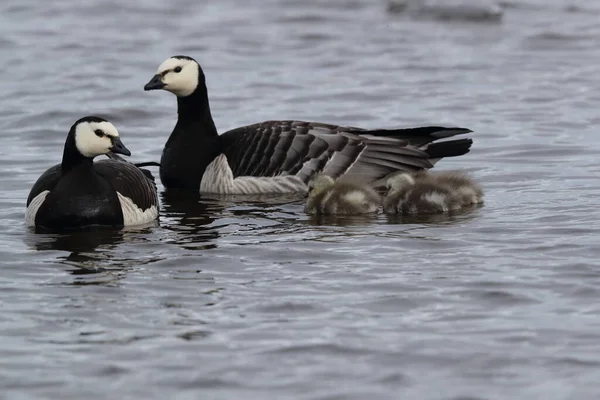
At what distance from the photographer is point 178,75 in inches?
494

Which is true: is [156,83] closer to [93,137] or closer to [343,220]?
[93,137]

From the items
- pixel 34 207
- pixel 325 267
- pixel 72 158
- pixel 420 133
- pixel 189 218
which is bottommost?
pixel 325 267

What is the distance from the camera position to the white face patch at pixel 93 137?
10109mm

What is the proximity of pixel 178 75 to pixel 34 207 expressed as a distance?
2.71m

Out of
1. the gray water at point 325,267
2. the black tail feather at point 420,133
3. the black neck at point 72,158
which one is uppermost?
the black neck at point 72,158

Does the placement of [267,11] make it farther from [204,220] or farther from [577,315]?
[577,315]

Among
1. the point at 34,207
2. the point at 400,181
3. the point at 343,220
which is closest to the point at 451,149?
the point at 400,181

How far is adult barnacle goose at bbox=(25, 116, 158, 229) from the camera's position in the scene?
10133mm

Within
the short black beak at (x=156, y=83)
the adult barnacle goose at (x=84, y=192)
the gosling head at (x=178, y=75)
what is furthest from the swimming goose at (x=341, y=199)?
Result: the gosling head at (x=178, y=75)

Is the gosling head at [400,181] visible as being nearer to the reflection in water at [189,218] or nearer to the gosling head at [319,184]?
the gosling head at [319,184]

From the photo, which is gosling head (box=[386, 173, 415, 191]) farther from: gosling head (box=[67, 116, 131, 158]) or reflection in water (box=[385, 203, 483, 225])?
gosling head (box=[67, 116, 131, 158])

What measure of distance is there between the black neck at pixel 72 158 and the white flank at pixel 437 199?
2.71m

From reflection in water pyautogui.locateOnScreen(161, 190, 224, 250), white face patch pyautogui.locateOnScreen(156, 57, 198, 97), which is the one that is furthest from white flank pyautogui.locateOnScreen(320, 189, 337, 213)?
white face patch pyautogui.locateOnScreen(156, 57, 198, 97)

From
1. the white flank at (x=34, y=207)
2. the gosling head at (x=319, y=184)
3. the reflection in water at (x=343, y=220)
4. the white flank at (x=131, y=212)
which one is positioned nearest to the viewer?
the white flank at (x=34, y=207)
